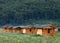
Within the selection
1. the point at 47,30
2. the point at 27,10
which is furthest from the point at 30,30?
the point at 27,10

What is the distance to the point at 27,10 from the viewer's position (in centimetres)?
9606

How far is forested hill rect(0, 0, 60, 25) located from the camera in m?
91.9

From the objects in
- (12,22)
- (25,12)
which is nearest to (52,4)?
(25,12)

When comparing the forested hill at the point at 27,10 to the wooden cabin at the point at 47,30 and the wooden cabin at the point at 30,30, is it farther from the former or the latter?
the wooden cabin at the point at 47,30

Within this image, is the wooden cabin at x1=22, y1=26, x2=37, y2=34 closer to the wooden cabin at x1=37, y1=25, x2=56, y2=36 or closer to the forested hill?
the wooden cabin at x1=37, y1=25, x2=56, y2=36

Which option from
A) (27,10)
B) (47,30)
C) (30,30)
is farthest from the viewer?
(27,10)

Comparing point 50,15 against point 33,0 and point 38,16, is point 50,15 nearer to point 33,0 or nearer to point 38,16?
point 38,16

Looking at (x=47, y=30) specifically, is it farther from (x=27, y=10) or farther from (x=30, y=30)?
(x=27, y=10)

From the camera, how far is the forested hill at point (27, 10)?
91875 mm

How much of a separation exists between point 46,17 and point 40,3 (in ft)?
31.8

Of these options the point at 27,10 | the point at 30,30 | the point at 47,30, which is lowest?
the point at 27,10

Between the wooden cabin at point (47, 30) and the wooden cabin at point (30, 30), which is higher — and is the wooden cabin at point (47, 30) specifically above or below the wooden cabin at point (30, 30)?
above

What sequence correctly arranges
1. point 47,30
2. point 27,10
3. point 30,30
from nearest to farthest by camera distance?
point 47,30 → point 30,30 → point 27,10

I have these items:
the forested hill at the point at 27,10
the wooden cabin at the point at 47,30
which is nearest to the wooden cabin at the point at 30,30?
the wooden cabin at the point at 47,30
